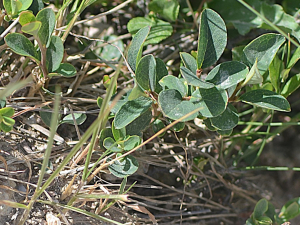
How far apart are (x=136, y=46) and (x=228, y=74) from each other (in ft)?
0.79

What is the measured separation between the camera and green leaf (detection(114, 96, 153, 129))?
2.67ft

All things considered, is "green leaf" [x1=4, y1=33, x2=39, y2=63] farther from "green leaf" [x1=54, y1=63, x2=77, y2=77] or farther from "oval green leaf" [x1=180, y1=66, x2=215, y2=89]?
"oval green leaf" [x1=180, y1=66, x2=215, y2=89]

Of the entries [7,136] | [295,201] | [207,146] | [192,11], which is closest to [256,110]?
[207,146]

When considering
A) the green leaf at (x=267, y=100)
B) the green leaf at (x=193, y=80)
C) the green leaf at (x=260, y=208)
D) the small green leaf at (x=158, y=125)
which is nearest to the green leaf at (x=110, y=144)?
the small green leaf at (x=158, y=125)

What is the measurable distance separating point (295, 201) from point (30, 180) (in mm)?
831

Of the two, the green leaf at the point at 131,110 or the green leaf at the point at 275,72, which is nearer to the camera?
the green leaf at the point at 131,110

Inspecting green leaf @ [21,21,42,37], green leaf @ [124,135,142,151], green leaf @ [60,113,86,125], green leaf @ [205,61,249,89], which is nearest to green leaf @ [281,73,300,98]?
green leaf @ [205,61,249,89]

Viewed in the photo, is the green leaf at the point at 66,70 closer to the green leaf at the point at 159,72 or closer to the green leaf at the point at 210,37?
the green leaf at the point at 159,72

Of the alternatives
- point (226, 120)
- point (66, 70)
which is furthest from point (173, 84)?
point (66, 70)

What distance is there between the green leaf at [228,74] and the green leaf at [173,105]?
9 cm

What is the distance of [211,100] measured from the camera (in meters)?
0.81

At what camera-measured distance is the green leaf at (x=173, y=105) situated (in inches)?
30.6

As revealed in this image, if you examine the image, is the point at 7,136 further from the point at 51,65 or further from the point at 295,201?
the point at 295,201

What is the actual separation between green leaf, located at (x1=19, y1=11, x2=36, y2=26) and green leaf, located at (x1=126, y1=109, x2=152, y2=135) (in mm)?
363
